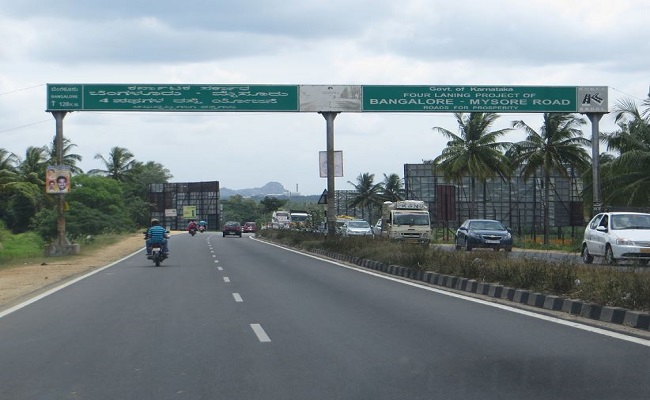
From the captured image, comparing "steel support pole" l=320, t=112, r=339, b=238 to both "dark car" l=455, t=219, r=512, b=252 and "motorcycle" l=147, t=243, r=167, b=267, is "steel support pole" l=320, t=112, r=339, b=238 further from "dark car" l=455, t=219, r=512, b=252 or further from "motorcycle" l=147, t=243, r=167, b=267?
"motorcycle" l=147, t=243, r=167, b=267

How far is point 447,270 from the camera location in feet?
68.3

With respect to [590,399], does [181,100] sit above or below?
above

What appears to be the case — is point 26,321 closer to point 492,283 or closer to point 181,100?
point 492,283

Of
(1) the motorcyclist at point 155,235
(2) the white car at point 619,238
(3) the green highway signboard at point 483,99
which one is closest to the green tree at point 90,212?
(3) the green highway signboard at point 483,99

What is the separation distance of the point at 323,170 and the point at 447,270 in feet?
65.4

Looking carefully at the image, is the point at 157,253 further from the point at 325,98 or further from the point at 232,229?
the point at 232,229

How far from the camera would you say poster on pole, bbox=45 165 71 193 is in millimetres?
35875

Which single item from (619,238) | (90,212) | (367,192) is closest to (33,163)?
(90,212)

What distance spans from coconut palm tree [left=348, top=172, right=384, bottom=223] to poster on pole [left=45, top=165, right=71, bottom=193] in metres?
60.7

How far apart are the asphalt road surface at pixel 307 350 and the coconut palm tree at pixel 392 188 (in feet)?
253

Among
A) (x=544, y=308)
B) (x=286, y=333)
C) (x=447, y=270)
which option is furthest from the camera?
(x=447, y=270)

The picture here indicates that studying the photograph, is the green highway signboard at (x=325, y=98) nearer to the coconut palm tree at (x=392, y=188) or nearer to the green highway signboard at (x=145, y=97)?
the green highway signboard at (x=145, y=97)

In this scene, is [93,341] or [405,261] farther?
[405,261]

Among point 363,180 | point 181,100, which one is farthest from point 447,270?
point 363,180
